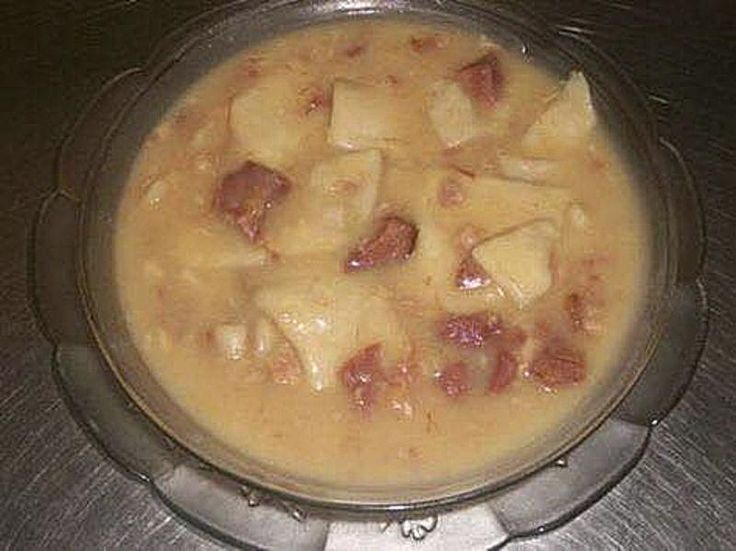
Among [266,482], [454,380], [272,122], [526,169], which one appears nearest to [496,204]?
[526,169]

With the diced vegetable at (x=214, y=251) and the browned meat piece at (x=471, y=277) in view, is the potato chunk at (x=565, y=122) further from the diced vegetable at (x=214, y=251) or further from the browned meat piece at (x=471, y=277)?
the diced vegetable at (x=214, y=251)

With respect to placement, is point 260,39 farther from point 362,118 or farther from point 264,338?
point 264,338

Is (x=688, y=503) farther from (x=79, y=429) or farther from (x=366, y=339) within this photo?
(x=79, y=429)

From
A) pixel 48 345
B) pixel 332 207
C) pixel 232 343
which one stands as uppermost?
pixel 332 207

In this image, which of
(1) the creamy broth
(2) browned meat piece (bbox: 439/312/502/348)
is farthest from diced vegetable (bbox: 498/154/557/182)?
(2) browned meat piece (bbox: 439/312/502/348)

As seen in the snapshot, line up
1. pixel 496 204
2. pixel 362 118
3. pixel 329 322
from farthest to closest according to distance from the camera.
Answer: pixel 362 118, pixel 496 204, pixel 329 322

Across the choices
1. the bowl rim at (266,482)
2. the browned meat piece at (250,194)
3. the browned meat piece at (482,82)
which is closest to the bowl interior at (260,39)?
the bowl rim at (266,482)
